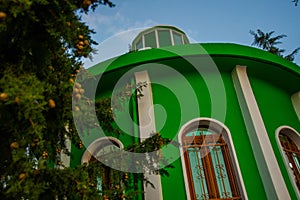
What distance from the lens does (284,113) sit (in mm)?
6785

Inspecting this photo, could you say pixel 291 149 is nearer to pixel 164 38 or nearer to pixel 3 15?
pixel 164 38

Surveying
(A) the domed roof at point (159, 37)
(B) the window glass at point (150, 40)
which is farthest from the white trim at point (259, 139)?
(B) the window glass at point (150, 40)

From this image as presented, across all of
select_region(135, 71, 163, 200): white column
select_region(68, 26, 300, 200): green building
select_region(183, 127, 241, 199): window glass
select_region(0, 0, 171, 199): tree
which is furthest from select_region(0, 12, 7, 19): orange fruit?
select_region(183, 127, 241, 199): window glass

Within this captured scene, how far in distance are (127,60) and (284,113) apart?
424 cm

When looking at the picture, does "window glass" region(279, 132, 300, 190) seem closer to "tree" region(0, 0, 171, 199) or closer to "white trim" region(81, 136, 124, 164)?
"white trim" region(81, 136, 124, 164)

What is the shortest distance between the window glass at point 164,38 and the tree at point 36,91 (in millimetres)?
5946

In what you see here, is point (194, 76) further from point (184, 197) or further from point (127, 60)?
point (184, 197)

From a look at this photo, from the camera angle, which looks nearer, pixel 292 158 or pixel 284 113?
pixel 292 158

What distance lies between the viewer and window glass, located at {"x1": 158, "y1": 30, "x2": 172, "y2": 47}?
8570 millimetres

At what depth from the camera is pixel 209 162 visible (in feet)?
18.0

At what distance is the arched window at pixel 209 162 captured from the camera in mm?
5160

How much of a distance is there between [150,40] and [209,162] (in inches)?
189

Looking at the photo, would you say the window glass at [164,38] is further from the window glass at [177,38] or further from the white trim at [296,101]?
the white trim at [296,101]

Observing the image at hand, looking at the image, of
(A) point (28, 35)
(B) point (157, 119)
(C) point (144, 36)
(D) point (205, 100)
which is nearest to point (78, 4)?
(A) point (28, 35)
